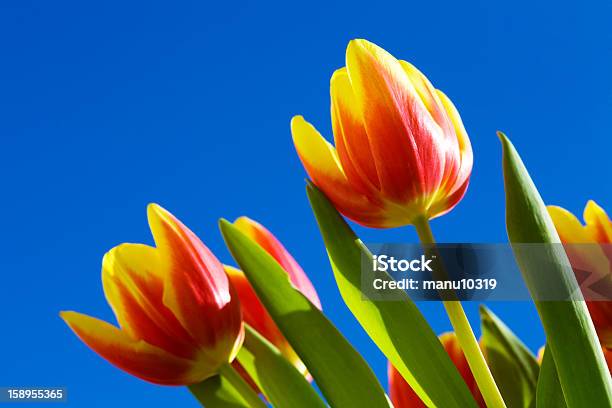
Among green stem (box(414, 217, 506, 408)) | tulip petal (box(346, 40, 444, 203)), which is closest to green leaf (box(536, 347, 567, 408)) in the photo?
green stem (box(414, 217, 506, 408))

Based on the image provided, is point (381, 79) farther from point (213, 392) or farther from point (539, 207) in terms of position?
point (213, 392)

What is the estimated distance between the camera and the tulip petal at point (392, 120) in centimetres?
40

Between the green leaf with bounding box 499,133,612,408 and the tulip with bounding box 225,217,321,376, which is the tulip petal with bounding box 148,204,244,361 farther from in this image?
the green leaf with bounding box 499,133,612,408

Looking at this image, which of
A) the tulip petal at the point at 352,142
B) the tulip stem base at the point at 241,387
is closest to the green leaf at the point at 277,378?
the tulip stem base at the point at 241,387

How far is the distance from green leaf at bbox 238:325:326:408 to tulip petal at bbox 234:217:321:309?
0.04m

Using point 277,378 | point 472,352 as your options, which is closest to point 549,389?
point 472,352

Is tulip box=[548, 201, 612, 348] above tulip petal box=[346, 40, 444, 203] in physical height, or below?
below

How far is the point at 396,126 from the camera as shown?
0.40 metres

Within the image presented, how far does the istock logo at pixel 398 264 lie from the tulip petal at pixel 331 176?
24 mm

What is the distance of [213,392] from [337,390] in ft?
0.33

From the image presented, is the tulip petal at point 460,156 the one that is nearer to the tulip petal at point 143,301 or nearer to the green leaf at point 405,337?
the green leaf at point 405,337

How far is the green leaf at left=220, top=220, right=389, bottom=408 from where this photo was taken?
0.41 metres

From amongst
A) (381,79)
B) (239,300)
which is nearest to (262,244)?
(239,300)

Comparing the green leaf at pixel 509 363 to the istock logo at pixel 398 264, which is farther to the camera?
the green leaf at pixel 509 363
